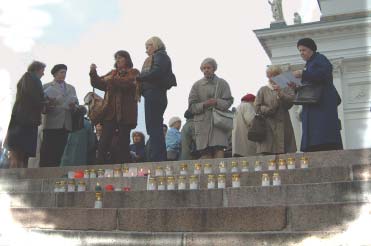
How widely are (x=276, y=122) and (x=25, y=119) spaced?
3986 mm

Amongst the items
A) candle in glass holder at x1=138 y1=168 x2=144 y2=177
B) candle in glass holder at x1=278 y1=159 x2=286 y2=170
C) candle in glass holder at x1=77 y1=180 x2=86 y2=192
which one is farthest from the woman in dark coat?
candle in glass holder at x1=278 y1=159 x2=286 y2=170

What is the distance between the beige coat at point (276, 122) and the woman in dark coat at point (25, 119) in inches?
140

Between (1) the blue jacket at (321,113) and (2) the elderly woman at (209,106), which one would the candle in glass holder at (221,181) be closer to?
(1) the blue jacket at (321,113)

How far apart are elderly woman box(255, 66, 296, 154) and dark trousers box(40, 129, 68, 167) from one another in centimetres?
334

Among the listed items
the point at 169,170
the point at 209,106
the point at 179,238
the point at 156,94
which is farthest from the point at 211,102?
the point at 179,238

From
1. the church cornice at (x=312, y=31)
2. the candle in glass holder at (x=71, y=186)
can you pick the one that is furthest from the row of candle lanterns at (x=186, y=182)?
the church cornice at (x=312, y=31)

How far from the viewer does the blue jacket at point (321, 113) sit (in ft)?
24.0

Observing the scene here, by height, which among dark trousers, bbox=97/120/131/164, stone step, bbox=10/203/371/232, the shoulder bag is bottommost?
stone step, bbox=10/203/371/232

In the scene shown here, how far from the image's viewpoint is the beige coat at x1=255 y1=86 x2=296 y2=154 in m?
8.09

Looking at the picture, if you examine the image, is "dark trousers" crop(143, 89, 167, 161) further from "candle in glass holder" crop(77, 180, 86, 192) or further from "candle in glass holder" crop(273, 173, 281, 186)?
"candle in glass holder" crop(273, 173, 281, 186)

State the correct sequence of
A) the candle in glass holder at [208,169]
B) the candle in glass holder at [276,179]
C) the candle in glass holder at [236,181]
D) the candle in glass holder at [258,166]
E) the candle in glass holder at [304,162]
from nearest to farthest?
the candle in glass holder at [276,179] < the candle in glass holder at [236,181] < the candle in glass holder at [304,162] < the candle in glass holder at [258,166] < the candle in glass holder at [208,169]

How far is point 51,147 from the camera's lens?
9195 millimetres

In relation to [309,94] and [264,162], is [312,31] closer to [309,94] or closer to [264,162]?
[309,94]

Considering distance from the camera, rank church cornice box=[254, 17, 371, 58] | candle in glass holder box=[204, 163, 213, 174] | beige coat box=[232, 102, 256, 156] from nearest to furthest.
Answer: candle in glass holder box=[204, 163, 213, 174]
beige coat box=[232, 102, 256, 156]
church cornice box=[254, 17, 371, 58]
